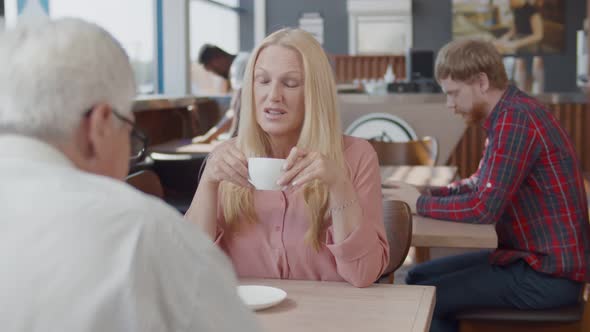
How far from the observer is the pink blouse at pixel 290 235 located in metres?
1.90

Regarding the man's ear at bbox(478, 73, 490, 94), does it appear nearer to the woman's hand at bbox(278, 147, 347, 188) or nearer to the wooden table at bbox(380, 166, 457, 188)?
the wooden table at bbox(380, 166, 457, 188)

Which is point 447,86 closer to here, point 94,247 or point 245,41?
point 94,247

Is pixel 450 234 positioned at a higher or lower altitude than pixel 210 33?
lower

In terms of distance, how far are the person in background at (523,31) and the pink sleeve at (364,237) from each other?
10885 mm

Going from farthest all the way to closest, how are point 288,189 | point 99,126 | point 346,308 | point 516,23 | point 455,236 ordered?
point 516,23 → point 455,236 → point 288,189 → point 346,308 → point 99,126

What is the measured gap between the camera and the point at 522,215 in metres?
2.52

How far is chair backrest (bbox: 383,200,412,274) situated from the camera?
2.18m

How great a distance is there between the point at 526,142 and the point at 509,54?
34.0 ft

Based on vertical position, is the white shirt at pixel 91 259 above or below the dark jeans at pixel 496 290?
above

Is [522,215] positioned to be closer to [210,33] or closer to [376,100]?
[376,100]

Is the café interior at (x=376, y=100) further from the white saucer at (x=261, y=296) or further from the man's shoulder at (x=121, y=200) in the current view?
the man's shoulder at (x=121, y=200)

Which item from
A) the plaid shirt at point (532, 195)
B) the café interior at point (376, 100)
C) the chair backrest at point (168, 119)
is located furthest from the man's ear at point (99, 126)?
the chair backrest at point (168, 119)

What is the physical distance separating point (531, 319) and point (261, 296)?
1209mm

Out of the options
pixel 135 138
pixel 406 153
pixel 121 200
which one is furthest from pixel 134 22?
pixel 121 200
